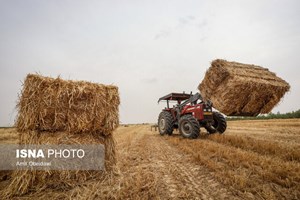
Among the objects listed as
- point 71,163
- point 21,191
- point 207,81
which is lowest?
point 21,191

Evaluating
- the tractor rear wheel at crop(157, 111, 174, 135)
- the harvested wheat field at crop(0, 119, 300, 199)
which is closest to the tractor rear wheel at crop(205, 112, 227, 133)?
the tractor rear wheel at crop(157, 111, 174, 135)

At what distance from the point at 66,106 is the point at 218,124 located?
8.13 m

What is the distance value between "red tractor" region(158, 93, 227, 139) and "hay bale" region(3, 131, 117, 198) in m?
5.52

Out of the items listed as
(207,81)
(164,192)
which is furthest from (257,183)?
(207,81)

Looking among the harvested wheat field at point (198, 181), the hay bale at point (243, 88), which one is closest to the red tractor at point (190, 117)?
the hay bale at point (243, 88)

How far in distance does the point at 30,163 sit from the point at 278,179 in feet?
13.6

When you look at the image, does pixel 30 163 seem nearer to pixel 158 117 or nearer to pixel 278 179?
pixel 278 179

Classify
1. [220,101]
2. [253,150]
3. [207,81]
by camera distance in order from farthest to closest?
[207,81]
[220,101]
[253,150]

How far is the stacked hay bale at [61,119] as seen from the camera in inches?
137

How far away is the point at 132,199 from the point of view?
2908 mm

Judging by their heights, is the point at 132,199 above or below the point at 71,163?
below

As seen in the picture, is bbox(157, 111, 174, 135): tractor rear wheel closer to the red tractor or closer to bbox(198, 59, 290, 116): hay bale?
the red tractor

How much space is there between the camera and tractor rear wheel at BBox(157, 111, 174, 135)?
11117 mm

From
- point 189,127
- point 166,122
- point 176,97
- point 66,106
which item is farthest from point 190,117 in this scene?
point 66,106
